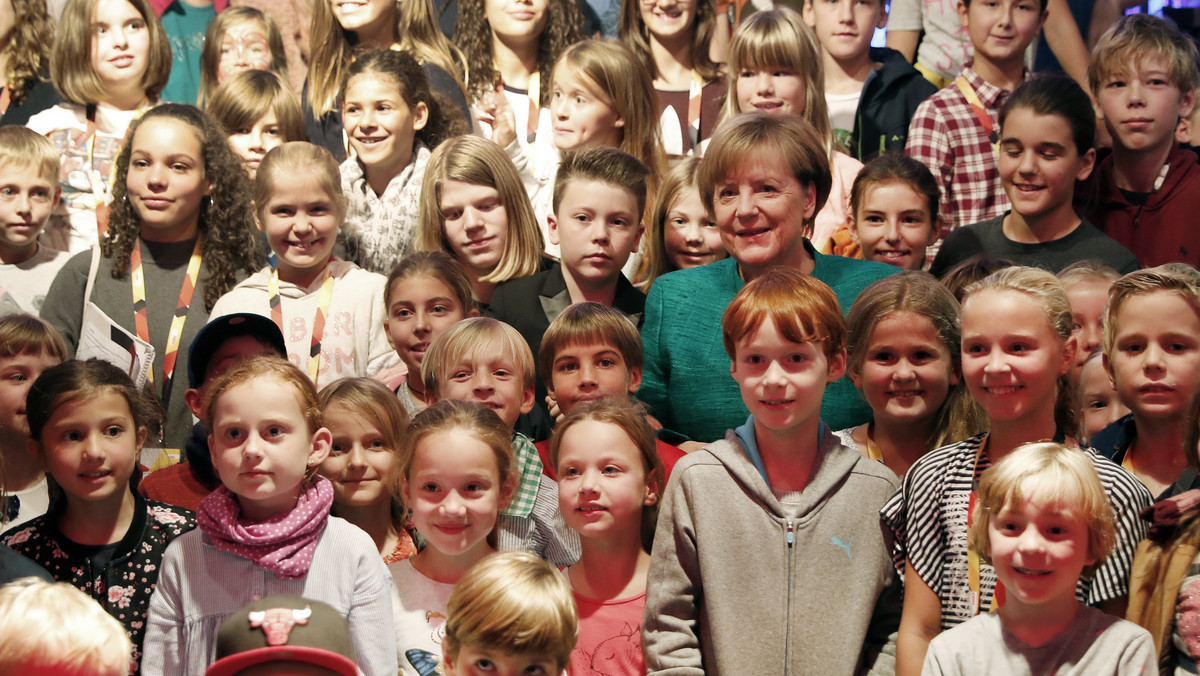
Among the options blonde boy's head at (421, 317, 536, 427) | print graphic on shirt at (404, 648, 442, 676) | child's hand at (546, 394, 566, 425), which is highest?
blonde boy's head at (421, 317, 536, 427)

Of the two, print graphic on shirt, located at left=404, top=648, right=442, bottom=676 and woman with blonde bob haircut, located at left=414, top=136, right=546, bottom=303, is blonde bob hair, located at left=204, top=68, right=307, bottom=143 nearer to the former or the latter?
woman with blonde bob haircut, located at left=414, top=136, right=546, bottom=303

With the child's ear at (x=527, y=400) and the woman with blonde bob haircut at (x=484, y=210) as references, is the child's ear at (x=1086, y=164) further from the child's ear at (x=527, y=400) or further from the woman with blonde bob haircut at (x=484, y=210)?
the child's ear at (x=527, y=400)

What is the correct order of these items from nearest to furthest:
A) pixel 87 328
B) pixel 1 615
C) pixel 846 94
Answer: pixel 1 615
pixel 87 328
pixel 846 94

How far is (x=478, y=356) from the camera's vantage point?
381cm

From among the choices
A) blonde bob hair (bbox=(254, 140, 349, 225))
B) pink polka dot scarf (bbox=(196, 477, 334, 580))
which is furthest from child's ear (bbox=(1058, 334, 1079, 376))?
blonde bob hair (bbox=(254, 140, 349, 225))

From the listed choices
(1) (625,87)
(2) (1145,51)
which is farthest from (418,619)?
(2) (1145,51)

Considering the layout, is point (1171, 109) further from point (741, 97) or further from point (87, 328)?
point (87, 328)

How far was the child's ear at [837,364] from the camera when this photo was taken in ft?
10.6

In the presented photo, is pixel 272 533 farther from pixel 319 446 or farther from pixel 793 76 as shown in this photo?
pixel 793 76

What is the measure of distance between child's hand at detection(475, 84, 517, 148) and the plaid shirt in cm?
156

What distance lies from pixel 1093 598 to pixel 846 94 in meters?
3.12

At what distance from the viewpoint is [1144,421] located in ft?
10.8

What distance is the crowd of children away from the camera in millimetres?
2855

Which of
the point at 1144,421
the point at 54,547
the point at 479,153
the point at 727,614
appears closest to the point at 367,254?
the point at 479,153
